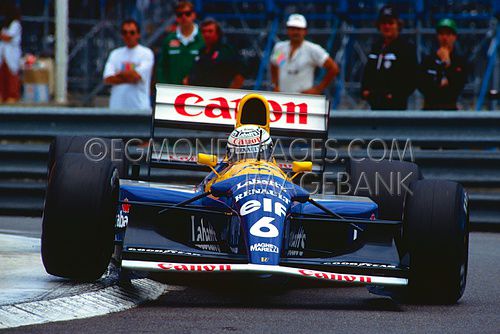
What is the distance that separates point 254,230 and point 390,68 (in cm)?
598

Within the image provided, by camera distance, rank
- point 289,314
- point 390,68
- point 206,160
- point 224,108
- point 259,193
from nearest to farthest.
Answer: point 289,314 → point 259,193 → point 206,160 → point 224,108 → point 390,68

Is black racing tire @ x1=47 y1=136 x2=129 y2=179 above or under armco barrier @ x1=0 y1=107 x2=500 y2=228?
above

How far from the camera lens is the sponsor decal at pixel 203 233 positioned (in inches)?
325

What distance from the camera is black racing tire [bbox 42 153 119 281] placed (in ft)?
25.3

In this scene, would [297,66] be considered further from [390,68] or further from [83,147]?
[83,147]

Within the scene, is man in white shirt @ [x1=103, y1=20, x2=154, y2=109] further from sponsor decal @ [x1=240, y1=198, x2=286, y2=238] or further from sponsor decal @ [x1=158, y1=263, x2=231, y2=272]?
sponsor decal @ [x1=158, y1=263, x2=231, y2=272]

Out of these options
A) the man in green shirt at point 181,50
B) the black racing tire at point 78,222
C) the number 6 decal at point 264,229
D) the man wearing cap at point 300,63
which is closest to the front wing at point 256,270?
the number 6 decal at point 264,229

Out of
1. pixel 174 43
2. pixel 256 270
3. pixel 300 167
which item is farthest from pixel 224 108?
pixel 174 43

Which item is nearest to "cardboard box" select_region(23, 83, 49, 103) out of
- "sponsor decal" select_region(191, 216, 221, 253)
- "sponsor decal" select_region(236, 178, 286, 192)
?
"sponsor decal" select_region(191, 216, 221, 253)

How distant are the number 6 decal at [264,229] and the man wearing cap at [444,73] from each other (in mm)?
6151

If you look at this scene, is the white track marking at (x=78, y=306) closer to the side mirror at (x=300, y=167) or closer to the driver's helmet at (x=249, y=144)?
the driver's helmet at (x=249, y=144)

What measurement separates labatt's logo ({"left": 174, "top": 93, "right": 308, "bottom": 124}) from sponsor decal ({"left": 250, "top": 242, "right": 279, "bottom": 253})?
2599 millimetres

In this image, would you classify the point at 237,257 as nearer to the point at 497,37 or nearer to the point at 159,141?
the point at 159,141

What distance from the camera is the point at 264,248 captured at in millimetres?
7531
